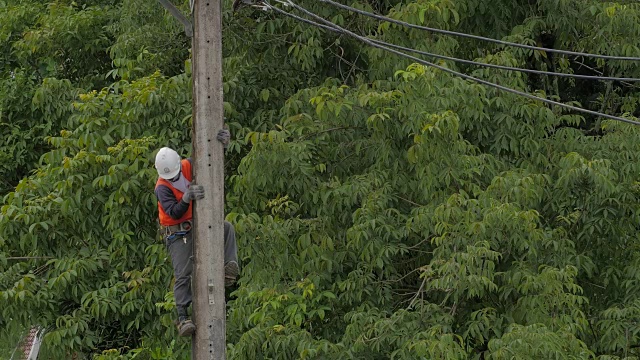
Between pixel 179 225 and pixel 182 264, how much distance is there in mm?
271

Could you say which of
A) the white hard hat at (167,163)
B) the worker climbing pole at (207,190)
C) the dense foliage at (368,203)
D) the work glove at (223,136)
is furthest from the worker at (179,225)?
the dense foliage at (368,203)

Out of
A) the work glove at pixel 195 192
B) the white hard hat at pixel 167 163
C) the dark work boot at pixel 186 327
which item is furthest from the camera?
the white hard hat at pixel 167 163

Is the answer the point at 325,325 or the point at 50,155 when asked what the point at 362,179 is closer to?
the point at 325,325

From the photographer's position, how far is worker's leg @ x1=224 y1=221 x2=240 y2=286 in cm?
825

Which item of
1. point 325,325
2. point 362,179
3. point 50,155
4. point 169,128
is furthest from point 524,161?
point 50,155

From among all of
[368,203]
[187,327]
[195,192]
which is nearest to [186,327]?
[187,327]

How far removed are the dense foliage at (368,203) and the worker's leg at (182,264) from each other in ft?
7.54

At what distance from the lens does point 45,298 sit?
38.5 feet

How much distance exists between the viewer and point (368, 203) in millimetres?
10930

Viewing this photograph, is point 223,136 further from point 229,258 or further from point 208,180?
point 229,258

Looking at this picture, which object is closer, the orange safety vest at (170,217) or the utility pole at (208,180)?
the utility pole at (208,180)

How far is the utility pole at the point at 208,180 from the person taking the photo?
7777mm

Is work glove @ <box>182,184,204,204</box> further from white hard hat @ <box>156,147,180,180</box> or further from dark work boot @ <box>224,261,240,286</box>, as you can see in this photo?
dark work boot @ <box>224,261,240,286</box>

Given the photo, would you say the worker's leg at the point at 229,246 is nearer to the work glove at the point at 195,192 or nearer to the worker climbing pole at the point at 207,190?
the worker climbing pole at the point at 207,190
